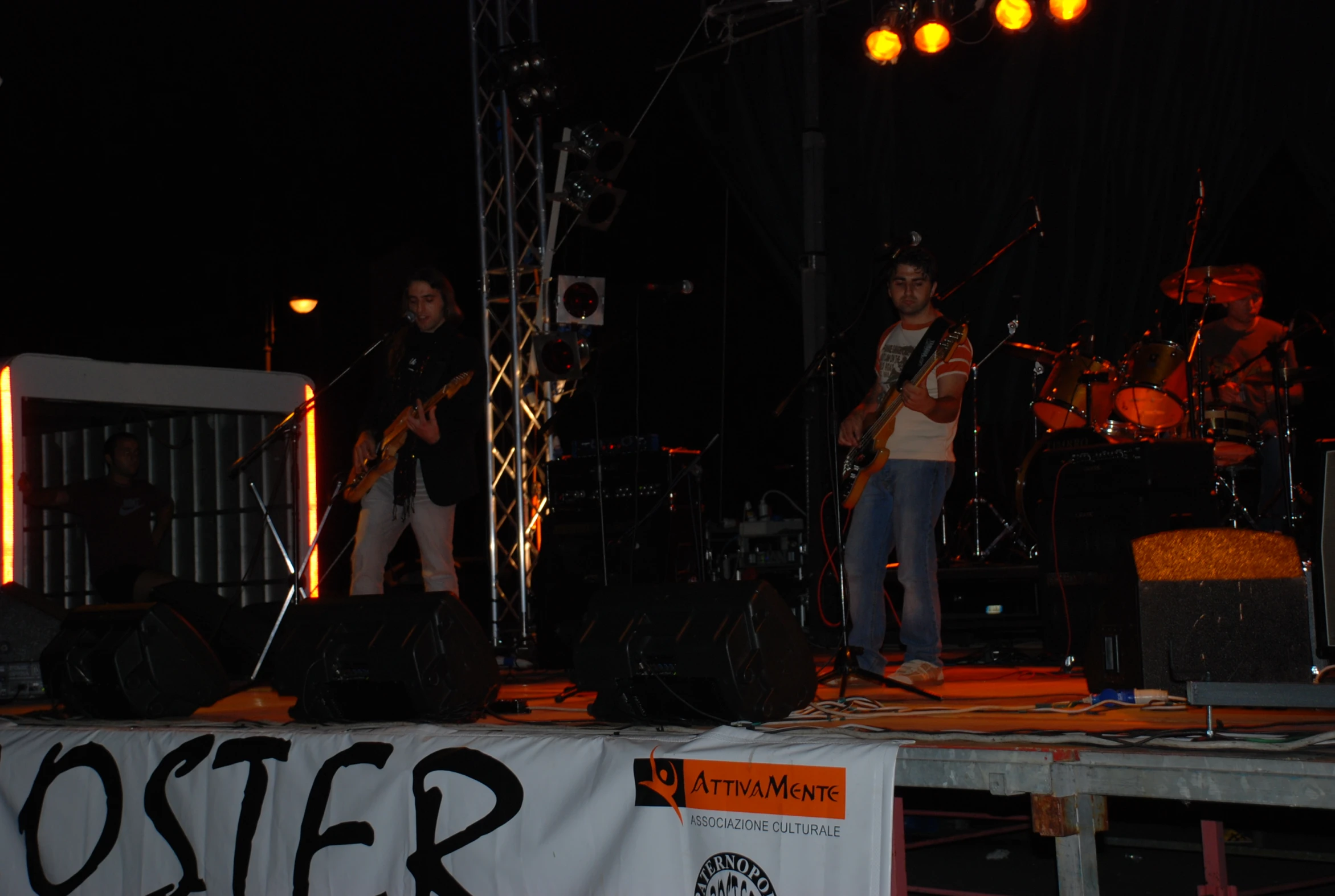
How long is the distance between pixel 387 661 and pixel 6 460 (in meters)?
4.17

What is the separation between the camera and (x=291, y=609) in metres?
3.81

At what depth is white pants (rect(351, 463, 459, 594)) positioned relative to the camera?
4.68 metres

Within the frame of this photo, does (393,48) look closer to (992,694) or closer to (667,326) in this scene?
(667,326)

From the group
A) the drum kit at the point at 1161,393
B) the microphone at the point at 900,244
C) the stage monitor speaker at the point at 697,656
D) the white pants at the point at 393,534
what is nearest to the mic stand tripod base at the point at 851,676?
the stage monitor speaker at the point at 697,656

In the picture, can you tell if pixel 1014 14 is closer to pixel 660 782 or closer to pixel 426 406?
pixel 426 406

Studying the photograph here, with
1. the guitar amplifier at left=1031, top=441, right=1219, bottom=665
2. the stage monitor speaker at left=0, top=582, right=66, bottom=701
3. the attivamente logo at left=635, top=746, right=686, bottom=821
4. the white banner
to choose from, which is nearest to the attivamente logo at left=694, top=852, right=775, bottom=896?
the white banner

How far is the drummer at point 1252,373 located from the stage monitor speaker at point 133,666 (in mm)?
5283

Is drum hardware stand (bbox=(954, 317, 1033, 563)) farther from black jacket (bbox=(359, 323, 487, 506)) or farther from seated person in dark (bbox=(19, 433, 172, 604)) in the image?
seated person in dark (bbox=(19, 433, 172, 604))

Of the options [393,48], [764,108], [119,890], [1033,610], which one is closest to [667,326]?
[764,108]

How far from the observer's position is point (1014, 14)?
636cm

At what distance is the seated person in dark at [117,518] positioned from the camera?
6707 mm

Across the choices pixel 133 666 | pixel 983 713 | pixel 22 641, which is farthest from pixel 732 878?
pixel 22 641

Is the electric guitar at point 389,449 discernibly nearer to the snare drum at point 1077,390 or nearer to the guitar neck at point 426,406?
the guitar neck at point 426,406

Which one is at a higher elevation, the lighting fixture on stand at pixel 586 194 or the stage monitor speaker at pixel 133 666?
the lighting fixture on stand at pixel 586 194
